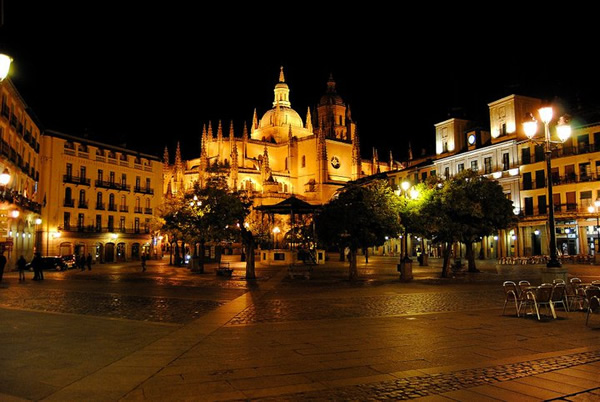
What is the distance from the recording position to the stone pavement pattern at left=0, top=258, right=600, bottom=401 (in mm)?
6539

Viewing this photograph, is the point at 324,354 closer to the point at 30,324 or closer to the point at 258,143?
the point at 30,324

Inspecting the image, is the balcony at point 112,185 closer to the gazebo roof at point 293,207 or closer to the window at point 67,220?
the window at point 67,220

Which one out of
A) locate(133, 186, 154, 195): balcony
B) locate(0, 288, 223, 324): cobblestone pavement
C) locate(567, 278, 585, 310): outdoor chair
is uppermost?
locate(133, 186, 154, 195): balcony

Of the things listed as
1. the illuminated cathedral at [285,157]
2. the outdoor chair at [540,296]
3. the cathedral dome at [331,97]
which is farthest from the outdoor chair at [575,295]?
the cathedral dome at [331,97]

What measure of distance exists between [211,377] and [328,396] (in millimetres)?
1844

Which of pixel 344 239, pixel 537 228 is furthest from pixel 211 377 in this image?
pixel 537 228

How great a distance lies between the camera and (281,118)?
334 ft

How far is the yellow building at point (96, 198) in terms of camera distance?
5288cm

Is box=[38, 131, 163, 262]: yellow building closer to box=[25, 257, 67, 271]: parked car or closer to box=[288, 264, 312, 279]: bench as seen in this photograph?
box=[25, 257, 67, 271]: parked car

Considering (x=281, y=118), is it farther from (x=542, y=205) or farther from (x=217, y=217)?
(x=217, y=217)

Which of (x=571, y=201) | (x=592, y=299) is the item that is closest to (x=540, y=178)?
(x=571, y=201)

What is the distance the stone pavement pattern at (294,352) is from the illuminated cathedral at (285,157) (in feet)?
230

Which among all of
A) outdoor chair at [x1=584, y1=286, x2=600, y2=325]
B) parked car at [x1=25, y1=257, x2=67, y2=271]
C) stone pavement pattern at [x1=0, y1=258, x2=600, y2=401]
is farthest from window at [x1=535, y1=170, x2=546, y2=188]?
parked car at [x1=25, y1=257, x2=67, y2=271]

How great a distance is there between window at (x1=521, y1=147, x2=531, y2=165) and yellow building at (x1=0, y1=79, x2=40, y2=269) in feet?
151
